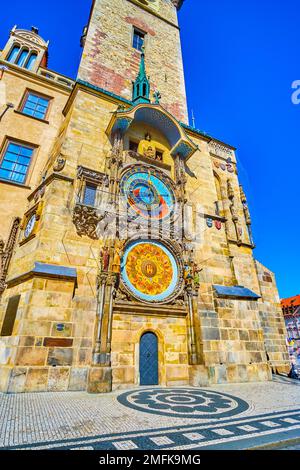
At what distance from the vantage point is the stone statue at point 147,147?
456 inches

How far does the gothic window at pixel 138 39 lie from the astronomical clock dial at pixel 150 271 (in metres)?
15.9

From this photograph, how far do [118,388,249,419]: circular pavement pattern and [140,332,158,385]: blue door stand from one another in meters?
1.04

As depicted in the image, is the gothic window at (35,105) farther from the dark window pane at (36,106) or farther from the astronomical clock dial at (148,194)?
the astronomical clock dial at (148,194)

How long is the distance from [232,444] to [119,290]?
18.2 feet

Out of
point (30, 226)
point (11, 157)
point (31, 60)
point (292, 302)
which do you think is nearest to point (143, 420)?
point (30, 226)

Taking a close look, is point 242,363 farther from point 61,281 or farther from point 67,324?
point 61,281


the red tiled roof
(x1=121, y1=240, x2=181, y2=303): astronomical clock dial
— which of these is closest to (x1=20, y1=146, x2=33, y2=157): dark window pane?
(x1=121, y1=240, x2=181, y2=303): astronomical clock dial

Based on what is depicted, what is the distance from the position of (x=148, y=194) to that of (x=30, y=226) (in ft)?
16.2

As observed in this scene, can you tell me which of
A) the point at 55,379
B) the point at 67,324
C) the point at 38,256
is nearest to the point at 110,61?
the point at 38,256

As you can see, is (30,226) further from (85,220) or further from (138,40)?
(138,40)

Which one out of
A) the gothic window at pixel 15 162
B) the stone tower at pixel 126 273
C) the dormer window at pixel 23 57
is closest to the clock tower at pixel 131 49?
the stone tower at pixel 126 273

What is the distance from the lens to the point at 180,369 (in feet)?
27.3

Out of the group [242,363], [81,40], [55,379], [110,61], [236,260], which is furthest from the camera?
[81,40]

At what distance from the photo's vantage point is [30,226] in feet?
29.0
